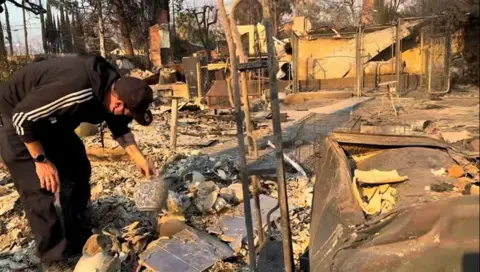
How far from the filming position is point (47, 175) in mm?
3188

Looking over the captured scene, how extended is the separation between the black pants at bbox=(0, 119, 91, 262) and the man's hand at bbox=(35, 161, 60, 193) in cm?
18

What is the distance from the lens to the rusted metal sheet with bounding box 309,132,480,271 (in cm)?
132

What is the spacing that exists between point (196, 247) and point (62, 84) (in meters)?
1.55

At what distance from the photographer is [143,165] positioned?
368 centimetres

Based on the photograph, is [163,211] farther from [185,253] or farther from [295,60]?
[295,60]

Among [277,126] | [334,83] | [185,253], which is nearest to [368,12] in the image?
[334,83]

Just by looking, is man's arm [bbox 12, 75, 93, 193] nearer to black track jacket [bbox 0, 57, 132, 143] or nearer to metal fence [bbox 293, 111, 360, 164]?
black track jacket [bbox 0, 57, 132, 143]

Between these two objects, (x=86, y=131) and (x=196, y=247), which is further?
(x=86, y=131)

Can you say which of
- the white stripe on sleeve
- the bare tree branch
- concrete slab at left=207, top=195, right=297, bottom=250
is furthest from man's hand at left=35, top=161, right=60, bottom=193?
the bare tree branch

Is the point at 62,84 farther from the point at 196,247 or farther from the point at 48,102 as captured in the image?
the point at 196,247

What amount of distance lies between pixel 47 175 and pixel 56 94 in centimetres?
57

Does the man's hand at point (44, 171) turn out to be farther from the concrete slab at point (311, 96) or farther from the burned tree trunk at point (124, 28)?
the burned tree trunk at point (124, 28)

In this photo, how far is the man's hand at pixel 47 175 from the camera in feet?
10.4

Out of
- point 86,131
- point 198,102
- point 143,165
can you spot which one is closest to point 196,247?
point 143,165
